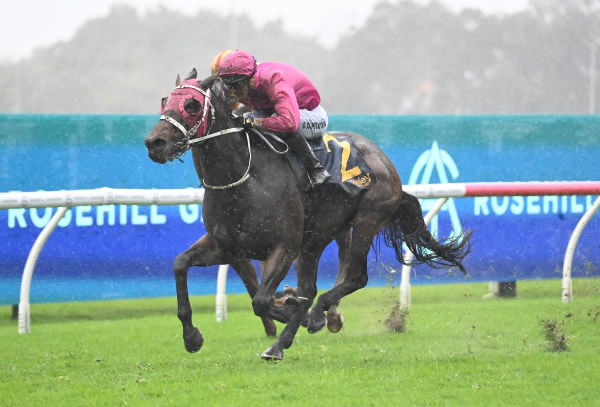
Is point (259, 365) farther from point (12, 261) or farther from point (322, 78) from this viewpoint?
point (322, 78)

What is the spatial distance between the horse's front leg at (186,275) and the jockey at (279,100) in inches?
28.3

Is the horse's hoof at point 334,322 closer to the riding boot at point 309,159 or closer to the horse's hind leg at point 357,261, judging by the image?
the horse's hind leg at point 357,261

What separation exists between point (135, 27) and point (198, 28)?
0.85 metres

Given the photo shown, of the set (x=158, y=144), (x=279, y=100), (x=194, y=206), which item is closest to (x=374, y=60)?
(x=194, y=206)

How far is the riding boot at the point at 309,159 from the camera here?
205 inches

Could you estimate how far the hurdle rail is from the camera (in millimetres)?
6191

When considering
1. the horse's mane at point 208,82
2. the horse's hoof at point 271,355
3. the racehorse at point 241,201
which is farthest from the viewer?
the horse's hoof at point 271,355

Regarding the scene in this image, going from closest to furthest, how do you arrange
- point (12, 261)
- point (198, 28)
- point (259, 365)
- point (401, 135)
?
1. point (259, 365)
2. point (12, 261)
3. point (401, 135)
4. point (198, 28)

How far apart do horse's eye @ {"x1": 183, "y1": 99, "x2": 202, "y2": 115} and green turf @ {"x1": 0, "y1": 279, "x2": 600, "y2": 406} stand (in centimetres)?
137

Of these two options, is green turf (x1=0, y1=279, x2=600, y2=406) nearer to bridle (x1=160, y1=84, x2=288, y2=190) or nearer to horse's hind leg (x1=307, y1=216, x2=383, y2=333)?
horse's hind leg (x1=307, y1=216, x2=383, y2=333)

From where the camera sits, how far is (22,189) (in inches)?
280

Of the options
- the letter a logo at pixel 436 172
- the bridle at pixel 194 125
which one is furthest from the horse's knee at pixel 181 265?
the letter a logo at pixel 436 172

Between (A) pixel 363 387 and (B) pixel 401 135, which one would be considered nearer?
(A) pixel 363 387

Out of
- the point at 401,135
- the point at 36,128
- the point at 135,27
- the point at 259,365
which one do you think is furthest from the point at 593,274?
the point at 135,27
